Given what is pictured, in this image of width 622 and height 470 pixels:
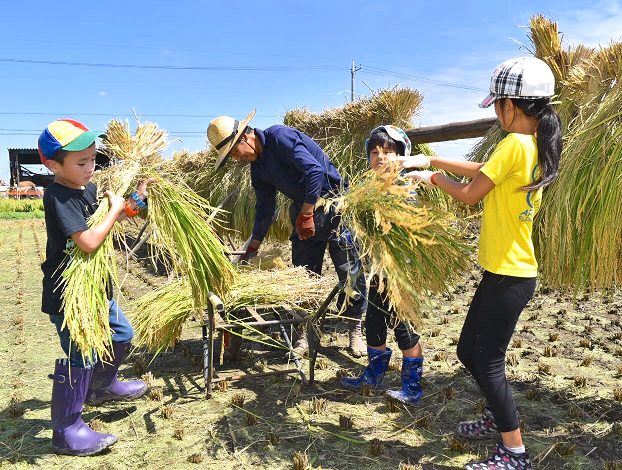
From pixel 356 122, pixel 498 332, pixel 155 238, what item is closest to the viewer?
pixel 498 332

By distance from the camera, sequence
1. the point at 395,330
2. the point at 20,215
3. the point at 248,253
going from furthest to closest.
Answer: the point at 20,215 < the point at 248,253 < the point at 395,330

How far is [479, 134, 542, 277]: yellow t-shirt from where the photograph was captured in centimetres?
189

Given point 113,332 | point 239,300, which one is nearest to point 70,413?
point 113,332

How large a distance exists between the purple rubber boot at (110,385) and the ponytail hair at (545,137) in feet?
7.08

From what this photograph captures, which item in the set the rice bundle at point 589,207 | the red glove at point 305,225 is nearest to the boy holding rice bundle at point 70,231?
the red glove at point 305,225

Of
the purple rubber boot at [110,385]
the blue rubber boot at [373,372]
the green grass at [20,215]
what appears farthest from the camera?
the green grass at [20,215]

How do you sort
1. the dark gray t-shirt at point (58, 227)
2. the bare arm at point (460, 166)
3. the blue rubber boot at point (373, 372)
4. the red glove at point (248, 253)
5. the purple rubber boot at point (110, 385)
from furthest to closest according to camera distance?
1. the red glove at point (248, 253)
2. the blue rubber boot at point (373, 372)
3. the purple rubber boot at point (110, 385)
4. the dark gray t-shirt at point (58, 227)
5. the bare arm at point (460, 166)

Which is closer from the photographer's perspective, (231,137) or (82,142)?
(82,142)

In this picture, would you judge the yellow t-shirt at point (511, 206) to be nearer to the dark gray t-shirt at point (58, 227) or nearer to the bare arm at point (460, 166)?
the bare arm at point (460, 166)

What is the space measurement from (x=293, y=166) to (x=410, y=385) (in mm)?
1605

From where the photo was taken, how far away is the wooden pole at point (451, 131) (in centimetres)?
360

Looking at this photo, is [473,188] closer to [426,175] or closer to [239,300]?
[426,175]

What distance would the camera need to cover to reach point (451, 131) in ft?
13.1

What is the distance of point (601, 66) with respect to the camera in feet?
7.99
